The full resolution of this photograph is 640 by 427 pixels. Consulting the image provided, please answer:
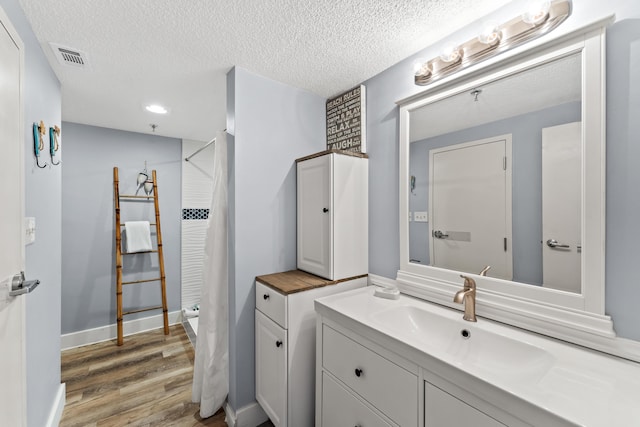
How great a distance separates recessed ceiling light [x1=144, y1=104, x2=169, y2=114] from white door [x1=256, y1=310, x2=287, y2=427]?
1.94 meters

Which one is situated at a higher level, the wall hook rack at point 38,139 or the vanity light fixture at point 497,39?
the vanity light fixture at point 497,39

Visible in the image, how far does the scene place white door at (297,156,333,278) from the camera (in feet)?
5.51

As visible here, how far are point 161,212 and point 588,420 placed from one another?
3569 mm

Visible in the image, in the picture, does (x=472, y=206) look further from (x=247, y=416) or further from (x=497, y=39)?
(x=247, y=416)

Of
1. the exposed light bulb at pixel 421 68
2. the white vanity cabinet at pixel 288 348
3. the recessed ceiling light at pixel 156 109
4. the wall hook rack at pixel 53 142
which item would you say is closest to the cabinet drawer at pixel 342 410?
the white vanity cabinet at pixel 288 348

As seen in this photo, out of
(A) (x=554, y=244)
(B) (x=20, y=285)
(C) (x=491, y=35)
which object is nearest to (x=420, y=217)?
(A) (x=554, y=244)

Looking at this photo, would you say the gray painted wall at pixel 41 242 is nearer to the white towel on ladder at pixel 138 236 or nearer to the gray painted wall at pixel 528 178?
the white towel on ladder at pixel 138 236

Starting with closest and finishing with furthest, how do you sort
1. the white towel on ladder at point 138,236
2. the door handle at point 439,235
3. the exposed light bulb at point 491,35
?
1. the exposed light bulb at point 491,35
2. the door handle at point 439,235
3. the white towel on ladder at point 138,236

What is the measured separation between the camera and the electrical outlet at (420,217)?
1526 mm

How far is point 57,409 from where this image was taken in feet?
5.59

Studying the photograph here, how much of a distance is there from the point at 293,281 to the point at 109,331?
8.22 ft

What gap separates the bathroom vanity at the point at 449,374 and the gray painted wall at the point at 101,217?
→ 2576mm

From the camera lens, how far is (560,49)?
1.04 m

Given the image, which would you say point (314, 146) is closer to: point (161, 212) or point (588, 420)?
point (588, 420)
